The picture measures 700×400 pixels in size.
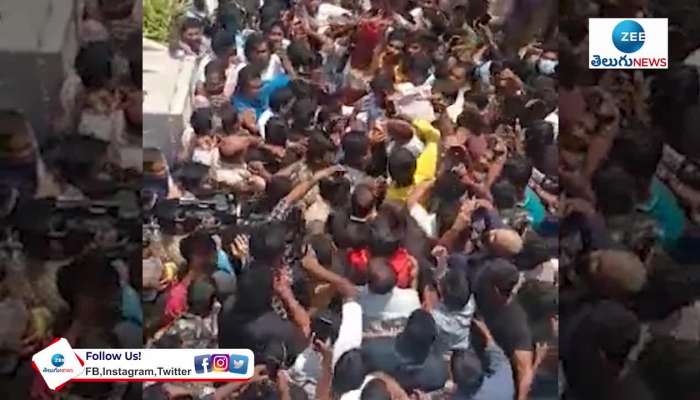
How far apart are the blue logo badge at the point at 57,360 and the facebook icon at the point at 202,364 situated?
275mm

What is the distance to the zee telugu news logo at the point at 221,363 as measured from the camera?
257 centimetres

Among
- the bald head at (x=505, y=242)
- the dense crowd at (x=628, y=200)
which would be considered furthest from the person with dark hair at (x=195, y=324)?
the dense crowd at (x=628, y=200)

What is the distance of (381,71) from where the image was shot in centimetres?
259

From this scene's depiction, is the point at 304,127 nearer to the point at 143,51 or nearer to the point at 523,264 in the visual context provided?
the point at 143,51

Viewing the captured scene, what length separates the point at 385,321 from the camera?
8.47 ft

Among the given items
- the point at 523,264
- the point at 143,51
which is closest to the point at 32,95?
the point at 143,51

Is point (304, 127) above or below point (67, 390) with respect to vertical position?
above

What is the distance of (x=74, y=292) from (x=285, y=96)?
0.59m

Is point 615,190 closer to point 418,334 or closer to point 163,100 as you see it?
point 418,334

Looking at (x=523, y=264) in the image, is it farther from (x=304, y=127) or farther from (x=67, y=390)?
(x=67, y=390)

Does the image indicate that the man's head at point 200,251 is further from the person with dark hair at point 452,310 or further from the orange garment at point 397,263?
the person with dark hair at point 452,310

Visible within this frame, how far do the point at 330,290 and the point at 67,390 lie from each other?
59 centimetres

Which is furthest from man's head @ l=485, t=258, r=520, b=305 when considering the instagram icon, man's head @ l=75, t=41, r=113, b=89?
man's head @ l=75, t=41, r=113, b=89

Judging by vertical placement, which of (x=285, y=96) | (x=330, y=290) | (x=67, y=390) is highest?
(x=285, y=96)
